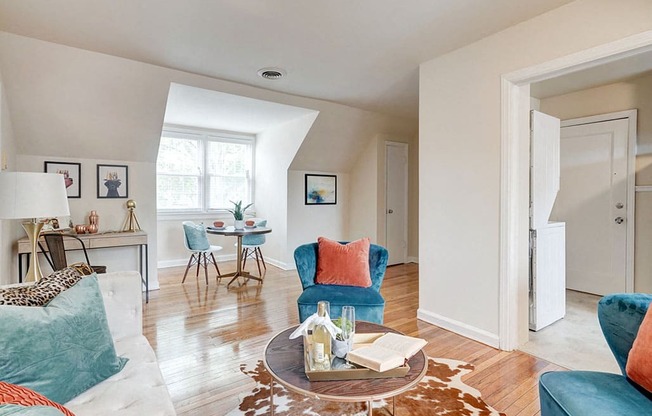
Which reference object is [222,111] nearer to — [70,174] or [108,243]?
[70,174]

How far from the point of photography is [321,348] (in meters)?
1.43

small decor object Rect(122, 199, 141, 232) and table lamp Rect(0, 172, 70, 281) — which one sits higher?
table lamp Rect(0, 172, 70, 281)

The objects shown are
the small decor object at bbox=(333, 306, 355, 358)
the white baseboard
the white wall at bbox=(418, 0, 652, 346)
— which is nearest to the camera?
the small decor object at bbox=(333, 306, 355, 358)

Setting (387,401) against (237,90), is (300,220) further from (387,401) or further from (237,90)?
(387,401)

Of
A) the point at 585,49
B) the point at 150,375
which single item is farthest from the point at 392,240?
the point at 150,375

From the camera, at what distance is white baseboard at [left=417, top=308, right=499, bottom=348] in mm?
2701

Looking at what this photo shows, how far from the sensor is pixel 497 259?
2660 millimetres

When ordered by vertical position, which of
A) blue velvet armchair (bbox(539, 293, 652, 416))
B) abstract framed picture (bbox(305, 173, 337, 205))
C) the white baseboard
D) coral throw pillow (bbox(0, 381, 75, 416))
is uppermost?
abstract framed picture (bbox(305, 173, 337, 205))

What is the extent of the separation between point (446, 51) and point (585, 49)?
3.51 ft

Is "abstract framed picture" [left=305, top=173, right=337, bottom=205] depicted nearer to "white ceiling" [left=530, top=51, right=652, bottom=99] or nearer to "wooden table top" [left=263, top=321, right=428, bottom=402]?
"white ceiling" [left=530, top=51, right=652, bottom=99]

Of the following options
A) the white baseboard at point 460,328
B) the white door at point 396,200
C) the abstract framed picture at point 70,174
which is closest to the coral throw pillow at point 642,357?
the white baseboard at point 460,328

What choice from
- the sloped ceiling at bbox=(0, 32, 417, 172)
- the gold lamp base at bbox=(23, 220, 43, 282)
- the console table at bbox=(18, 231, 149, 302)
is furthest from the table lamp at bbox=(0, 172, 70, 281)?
the console table at bbox=(18, 231, 149, 302)

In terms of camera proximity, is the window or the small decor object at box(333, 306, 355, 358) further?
the window

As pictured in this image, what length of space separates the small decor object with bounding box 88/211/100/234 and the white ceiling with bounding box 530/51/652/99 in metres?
5.17
